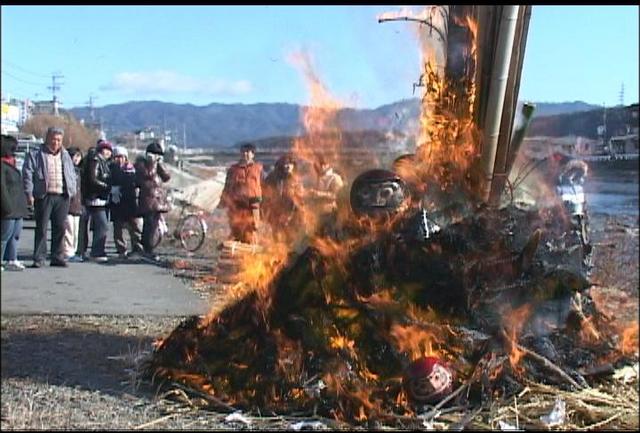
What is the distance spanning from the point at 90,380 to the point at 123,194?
6342mm

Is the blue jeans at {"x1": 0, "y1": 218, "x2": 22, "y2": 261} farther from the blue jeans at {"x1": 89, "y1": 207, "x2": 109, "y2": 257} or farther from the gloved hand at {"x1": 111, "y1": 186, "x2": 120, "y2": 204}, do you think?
the gloved hand at {"x1": 111, "y1": 186, "x2": 120, "y2": 204}

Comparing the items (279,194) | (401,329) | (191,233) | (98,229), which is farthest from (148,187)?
(401,329)

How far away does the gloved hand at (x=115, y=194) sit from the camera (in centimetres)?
1153

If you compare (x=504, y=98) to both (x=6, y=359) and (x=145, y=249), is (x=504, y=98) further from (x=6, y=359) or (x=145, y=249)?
(x=145, y=249)

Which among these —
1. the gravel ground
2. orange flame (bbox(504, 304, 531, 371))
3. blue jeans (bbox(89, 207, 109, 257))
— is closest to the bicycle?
blue jeans (bbox(89, 207, 109, 257))

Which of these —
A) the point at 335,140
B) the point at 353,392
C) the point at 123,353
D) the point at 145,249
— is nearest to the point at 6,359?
the point at 123,353

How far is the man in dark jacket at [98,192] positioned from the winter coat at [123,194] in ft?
0.52

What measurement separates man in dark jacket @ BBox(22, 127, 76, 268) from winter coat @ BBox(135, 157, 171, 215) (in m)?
3.48

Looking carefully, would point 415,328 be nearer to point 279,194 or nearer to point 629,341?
point 629,341

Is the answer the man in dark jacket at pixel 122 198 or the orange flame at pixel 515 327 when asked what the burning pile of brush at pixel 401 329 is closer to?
the orange flame at pixel 515 327

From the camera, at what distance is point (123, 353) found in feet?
20.9

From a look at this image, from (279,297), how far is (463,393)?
142 centimetres

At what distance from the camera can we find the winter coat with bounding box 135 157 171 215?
11.6m

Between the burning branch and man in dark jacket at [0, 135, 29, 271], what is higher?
man in dark jacket at [0, 135, 29, 271]
